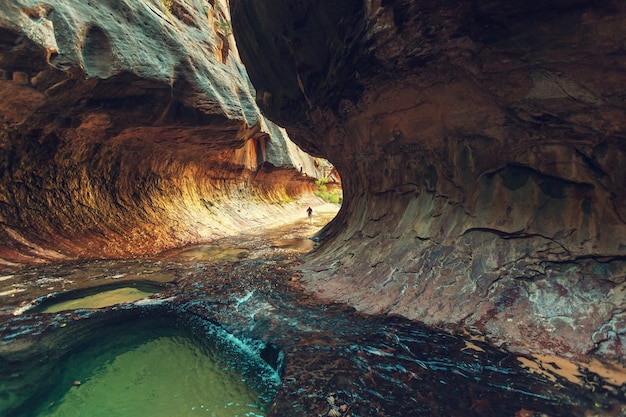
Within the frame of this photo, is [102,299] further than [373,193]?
No

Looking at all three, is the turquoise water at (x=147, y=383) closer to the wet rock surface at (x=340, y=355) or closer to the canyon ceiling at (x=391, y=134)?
the wet rock surface at (x=340, y=355)

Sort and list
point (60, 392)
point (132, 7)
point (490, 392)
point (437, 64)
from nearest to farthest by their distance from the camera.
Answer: point (490, 392) → point (60, 392) → point (437, 64) → point (132, 7)

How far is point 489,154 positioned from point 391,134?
203 cm

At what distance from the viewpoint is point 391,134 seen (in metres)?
6.35

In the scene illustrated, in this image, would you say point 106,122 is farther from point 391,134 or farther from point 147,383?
point 147,383

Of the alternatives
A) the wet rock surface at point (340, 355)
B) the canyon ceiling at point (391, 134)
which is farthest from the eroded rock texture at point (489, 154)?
the wet rock surface at point (340, 355)

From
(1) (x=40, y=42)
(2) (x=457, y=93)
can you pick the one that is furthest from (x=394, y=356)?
(1) (x=40, y=42)

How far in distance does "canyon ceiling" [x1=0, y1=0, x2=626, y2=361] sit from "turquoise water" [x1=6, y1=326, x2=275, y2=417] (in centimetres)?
240

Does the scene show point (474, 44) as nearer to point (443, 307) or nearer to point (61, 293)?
point (443, 307)

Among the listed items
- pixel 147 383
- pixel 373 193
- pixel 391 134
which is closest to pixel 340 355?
pixel 147 383

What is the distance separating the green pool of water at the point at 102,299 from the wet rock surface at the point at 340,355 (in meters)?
0.29

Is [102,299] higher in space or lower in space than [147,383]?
lower

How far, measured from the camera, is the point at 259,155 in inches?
767

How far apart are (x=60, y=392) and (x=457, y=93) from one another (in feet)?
20.8
